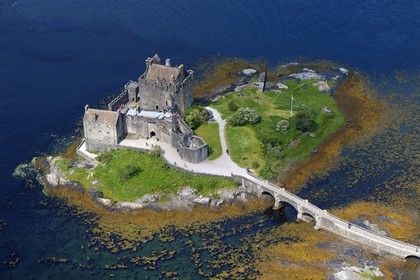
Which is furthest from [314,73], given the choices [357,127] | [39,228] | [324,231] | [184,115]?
[39,228]

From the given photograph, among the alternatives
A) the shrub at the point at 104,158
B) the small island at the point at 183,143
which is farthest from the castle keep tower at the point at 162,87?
the shrub at the point at 104,158

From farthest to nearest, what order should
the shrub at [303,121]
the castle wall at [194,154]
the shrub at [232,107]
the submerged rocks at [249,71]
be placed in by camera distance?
1. the submerged rocks at [249,71]
2. the shrub at [232,107]
3. the shrub at [303,121]
4. the castle wall at [194,154]

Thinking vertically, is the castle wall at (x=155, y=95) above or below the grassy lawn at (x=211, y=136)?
above

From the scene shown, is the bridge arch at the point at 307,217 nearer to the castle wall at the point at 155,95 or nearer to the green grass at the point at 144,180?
the green grass at the point at 144,180

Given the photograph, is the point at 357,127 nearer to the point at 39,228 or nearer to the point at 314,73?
the point at 314,73

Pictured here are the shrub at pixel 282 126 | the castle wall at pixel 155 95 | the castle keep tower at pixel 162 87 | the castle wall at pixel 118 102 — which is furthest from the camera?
the castle wall at pixel 118 102

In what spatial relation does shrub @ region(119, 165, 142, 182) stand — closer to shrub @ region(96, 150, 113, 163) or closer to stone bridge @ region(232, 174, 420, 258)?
shrub @ region(96, 150, 113, 163)
